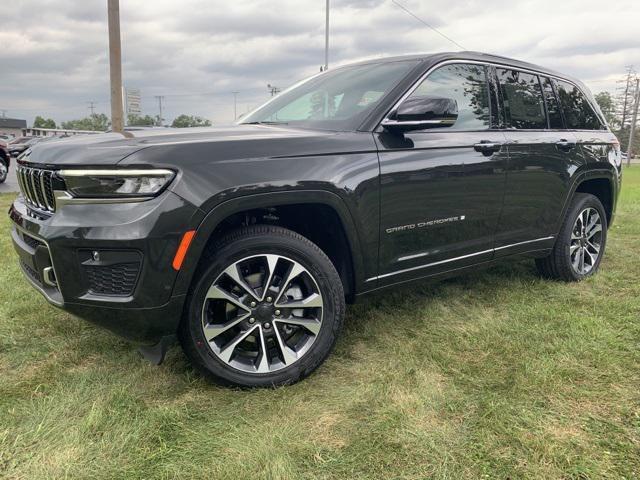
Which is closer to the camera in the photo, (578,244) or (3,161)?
(578,244)

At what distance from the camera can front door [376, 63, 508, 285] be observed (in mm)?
2854

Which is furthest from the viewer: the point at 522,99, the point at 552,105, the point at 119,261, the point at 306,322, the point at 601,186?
the point at 601,186

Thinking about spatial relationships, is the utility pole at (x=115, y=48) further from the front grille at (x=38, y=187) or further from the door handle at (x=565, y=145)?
the door handle at (x=565, y=145)

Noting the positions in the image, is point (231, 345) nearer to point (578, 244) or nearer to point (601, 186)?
point (578, 244)

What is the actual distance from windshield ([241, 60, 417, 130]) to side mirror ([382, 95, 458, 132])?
0.20m

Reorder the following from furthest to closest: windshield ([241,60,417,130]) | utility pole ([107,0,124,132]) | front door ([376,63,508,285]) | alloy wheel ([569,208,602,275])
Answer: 1. utility pole ([107,0,124,132])
2. alloy wheel ([569,208,602,275])
3. windshield ([241,60,417,130])
4. front door ([376,63,508,285])

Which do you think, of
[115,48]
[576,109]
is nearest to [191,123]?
[115,48]

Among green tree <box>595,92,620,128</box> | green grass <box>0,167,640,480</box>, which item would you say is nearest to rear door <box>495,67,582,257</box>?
green grass <box>0,167,640,480</box>

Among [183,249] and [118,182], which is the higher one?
[118,182]

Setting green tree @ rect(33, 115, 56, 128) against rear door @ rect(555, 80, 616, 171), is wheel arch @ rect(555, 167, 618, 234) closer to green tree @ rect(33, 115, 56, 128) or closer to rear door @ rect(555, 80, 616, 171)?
rear door @ rect(555, 80, 616, 171)

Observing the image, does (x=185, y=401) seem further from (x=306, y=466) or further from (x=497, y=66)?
(x=497, y=66)

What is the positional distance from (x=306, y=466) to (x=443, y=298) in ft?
7.32

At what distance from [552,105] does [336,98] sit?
6.34 feet

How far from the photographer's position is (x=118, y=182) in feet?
7.03
